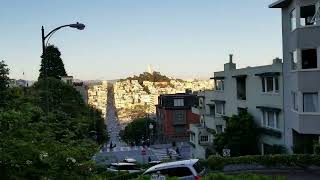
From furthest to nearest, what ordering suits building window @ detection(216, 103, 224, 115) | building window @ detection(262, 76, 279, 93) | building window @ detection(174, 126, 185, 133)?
building window @ detection(174, 126, 185, 133) < building window @ detection(216, 103, 224, 115) < building window @ detection(262, 76, 279, 93)

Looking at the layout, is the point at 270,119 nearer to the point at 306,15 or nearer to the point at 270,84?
the point at 270,84

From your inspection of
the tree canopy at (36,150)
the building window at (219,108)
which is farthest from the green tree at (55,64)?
the tree canopy at (36,150)

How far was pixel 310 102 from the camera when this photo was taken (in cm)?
3194

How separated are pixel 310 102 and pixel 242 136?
35.8ft

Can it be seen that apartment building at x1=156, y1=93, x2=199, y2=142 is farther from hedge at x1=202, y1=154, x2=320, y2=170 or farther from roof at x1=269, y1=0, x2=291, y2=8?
hedge at x1=202, y1=154, x2=320, y2=170

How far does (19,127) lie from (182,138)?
335 feet

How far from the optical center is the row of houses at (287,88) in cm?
3175

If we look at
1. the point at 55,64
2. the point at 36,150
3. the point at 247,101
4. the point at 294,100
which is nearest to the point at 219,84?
the point at 247,101

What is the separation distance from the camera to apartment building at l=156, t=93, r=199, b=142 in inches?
4289

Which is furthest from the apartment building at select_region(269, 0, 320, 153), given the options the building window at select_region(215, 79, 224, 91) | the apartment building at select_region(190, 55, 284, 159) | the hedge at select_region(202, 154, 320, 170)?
the building window at select_region(215, 79, 224, 91)

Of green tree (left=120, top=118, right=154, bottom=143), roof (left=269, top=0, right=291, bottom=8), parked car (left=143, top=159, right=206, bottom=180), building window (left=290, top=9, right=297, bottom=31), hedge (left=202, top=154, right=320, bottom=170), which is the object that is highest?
roof (left=269, top=0, right=291, bottom=8)

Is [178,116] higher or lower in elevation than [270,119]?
lower

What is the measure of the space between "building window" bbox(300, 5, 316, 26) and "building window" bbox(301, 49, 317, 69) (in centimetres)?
155

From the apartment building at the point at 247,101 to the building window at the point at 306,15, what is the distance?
5.84 m
